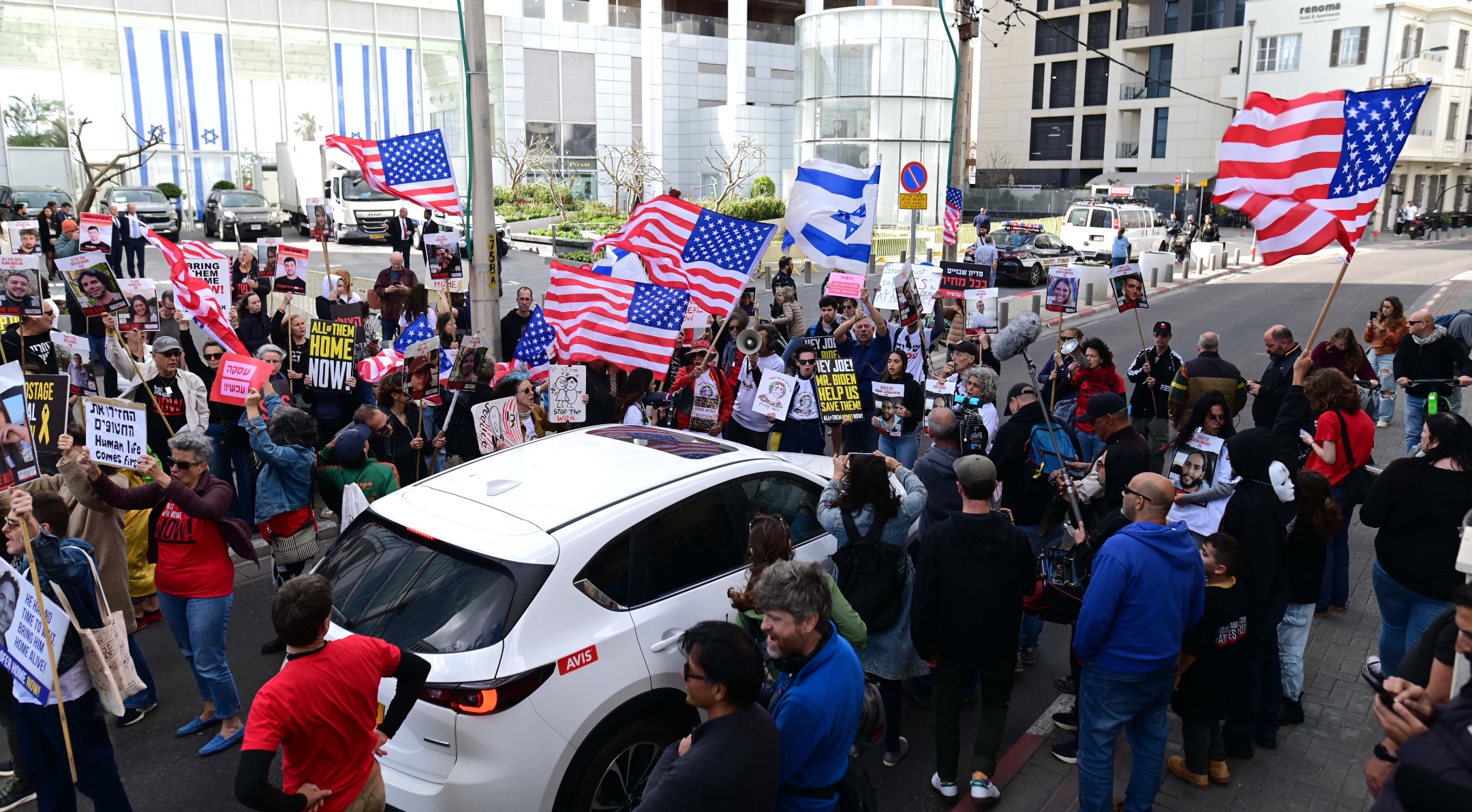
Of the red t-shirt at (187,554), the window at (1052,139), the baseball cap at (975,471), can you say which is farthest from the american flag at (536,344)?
the window at (1052,139)

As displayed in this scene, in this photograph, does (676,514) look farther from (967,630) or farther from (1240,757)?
(1240,757)

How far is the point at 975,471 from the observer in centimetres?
467

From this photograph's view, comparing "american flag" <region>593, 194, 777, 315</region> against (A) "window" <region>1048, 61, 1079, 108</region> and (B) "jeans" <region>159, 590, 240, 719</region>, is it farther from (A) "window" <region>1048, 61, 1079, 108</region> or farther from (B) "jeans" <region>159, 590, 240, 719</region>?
(A) "window" <region>1048, 61, 1079, 108</region>

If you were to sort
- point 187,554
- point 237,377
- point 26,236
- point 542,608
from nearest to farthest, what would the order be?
1. point 542,608
2. point 187,554
3. point 237,377
4. point 26,236

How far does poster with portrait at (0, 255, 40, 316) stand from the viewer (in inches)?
425

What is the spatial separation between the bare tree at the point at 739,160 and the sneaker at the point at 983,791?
3933 centimetres

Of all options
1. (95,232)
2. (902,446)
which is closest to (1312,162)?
(902,446)

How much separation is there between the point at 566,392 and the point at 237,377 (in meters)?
2.49

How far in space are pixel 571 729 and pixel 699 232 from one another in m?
6.56

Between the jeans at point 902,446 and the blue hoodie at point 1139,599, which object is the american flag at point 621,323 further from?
the blue hoodie at point 1139,599

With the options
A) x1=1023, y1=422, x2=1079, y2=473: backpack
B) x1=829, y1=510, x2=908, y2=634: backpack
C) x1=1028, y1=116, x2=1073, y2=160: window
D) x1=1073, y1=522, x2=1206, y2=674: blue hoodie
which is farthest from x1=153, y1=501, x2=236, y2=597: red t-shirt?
x1=1028, y1=116, x2=1073, y2=160: window

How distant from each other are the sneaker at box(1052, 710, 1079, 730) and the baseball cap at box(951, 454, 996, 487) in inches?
74.5

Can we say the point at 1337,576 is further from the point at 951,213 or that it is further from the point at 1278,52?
the point at 1278,52

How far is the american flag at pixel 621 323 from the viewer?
8.80 metres
